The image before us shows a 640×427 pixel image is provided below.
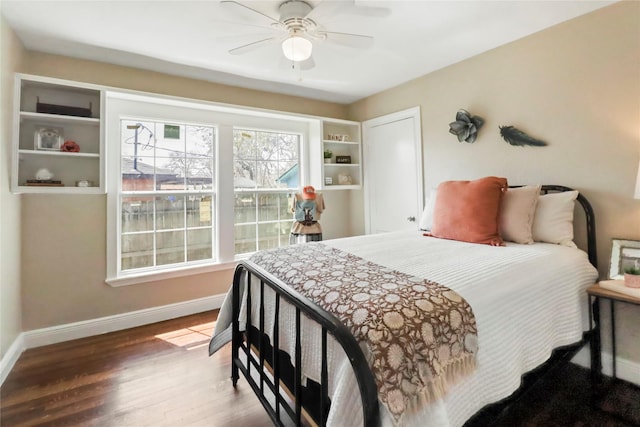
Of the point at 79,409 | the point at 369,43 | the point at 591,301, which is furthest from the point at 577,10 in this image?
the point at 79,409

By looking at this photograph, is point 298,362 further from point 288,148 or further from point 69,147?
point 288,148

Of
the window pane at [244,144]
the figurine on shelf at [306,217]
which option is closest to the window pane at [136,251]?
the window pane at [244,144]

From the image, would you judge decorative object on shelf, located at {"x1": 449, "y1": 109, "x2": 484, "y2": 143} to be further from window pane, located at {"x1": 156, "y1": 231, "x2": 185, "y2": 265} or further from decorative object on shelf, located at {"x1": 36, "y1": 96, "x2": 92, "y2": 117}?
decorative object on shelf, located at {"x1": 36, "y1": 96, "x2": 92, "y2": 117}

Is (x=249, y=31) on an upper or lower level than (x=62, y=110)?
upper

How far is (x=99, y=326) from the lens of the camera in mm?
2613

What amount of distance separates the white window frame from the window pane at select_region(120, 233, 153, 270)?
67 millimetres

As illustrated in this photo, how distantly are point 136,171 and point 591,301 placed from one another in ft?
12.1

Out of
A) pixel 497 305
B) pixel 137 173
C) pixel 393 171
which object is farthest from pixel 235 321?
pixel 393 171

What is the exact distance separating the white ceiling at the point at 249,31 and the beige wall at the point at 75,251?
124mm

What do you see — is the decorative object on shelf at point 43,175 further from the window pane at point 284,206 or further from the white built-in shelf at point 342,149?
the white built-in shelf at point 342,149

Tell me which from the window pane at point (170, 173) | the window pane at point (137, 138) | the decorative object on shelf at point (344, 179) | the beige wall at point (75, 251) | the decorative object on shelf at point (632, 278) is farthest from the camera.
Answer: the decorative object on shelf at point (344, 179)

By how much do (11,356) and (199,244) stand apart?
1561 mm

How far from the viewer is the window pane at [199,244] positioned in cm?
316

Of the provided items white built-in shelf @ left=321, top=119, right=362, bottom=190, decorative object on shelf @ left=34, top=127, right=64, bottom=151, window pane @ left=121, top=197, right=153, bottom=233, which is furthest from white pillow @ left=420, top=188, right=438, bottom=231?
decorative object on shelf @ left=34, top=127, right=64, bottom=151
